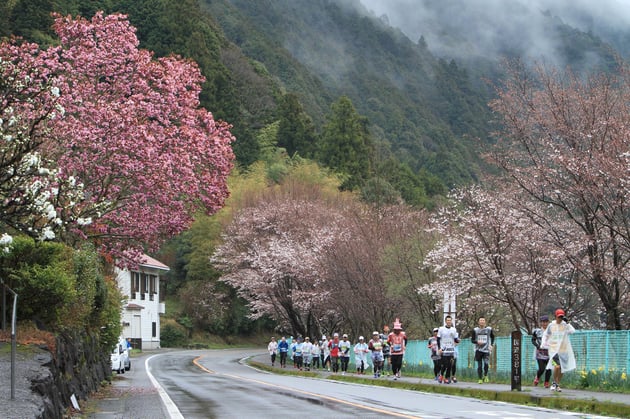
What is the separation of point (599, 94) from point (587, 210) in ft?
11.6

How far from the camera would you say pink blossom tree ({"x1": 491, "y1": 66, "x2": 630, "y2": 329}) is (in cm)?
2498

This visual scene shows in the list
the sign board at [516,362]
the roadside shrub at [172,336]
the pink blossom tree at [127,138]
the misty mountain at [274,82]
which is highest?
the misty mountain at [274,82]

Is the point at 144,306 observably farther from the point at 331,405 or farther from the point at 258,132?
the point at 331,405

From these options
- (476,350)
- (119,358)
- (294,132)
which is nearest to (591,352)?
(476,350)

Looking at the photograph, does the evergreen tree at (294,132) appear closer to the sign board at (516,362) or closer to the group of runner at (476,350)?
the group of runner at (476,350)

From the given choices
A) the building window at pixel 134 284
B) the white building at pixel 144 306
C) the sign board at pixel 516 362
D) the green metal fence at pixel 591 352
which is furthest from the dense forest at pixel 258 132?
the sign board at pixel 516 362

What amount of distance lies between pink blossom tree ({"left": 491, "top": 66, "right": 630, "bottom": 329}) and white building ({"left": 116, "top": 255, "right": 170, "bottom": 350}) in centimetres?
4816

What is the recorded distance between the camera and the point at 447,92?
19325 centimetres

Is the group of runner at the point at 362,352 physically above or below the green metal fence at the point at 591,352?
below

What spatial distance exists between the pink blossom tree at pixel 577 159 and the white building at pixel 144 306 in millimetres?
48164

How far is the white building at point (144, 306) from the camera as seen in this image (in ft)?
245

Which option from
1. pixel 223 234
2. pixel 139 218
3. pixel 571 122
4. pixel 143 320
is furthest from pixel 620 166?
pixel 143 320

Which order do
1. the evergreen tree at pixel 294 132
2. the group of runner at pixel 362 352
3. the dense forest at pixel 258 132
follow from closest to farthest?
the group of runner at pixel 362 352
the dense forest at pixel 258 132
the evergreen tree at pixel 294 132

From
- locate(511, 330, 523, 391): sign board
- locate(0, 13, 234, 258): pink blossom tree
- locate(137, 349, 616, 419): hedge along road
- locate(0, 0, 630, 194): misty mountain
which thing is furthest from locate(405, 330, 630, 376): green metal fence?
locate(0, 13, 234, 258): pink blossom tree
